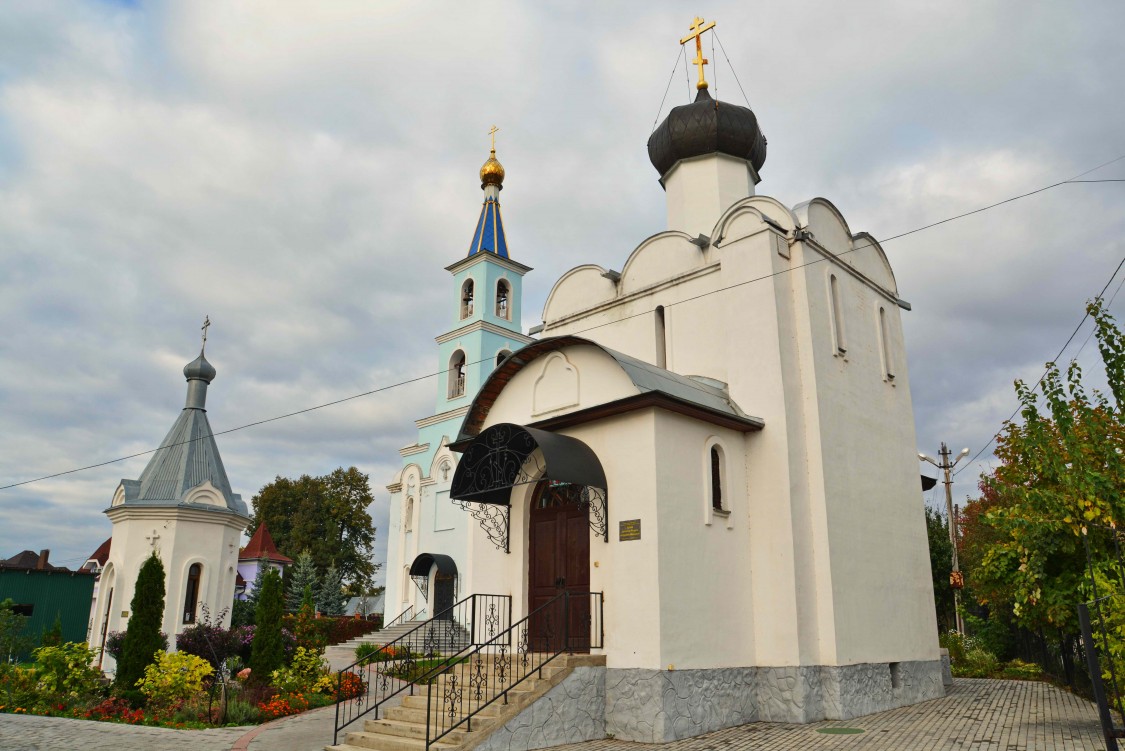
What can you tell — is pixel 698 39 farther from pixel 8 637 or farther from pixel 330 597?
pixel 330 597

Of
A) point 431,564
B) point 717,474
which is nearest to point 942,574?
point 431,564

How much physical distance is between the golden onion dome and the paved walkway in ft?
78.1

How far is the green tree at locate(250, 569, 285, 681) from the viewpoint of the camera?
14.1 metres

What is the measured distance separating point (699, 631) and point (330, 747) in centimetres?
459

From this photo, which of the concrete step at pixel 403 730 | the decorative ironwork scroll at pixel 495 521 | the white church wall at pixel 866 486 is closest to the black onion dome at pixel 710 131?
the white church wall at pixel 866 486

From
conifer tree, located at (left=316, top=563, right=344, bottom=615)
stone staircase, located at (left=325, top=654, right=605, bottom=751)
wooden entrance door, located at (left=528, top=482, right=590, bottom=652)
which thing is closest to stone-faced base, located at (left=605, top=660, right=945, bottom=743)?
stone staircase, located at (left=325, top=654, right=605, bottom=751)

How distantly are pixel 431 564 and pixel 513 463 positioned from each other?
17675mm

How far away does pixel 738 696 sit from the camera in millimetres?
10398

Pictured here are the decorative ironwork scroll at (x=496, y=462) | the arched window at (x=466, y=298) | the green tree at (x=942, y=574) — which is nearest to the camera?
the decorative ironwork scroll at (x=496, y=462)

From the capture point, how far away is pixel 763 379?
38.4 feet

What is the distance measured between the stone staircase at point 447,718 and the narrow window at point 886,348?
7584 millimetres

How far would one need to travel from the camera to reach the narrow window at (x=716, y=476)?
36.4 feet

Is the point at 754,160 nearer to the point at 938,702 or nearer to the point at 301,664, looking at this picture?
the point at 938,702

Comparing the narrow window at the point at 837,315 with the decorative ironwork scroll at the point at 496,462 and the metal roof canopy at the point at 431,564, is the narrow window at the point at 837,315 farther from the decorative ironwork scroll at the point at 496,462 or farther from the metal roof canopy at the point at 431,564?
the metal roof canopy at the point at 431,564
